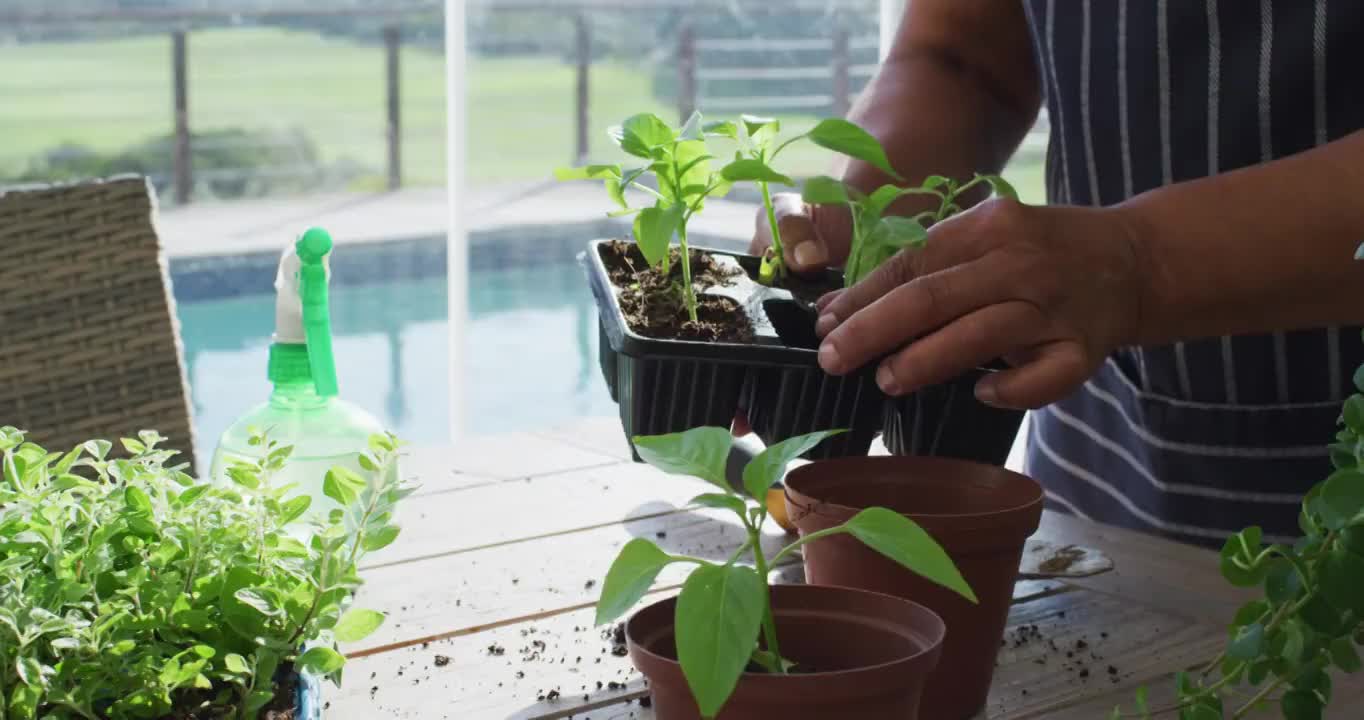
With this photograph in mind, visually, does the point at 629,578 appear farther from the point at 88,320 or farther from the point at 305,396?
the point at 88,320

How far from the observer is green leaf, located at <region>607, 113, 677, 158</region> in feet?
2.72

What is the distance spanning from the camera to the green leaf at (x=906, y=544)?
17.8 inches

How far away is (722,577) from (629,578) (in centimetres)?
5

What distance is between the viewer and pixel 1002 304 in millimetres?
842

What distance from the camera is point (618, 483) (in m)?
1.10

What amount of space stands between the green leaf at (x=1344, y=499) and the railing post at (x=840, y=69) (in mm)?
7346

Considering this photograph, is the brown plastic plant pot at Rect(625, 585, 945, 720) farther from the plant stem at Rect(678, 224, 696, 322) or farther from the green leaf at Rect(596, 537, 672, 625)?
the plant stem at Rect(678, 224, 696, 322)

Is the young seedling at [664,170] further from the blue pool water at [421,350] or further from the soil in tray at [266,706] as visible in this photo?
the blue pool water at [421,350]

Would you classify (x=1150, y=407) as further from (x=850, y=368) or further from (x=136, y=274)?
(x=136, y=274)

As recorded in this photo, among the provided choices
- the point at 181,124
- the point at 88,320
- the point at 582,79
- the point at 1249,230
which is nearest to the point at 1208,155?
the point at 1249,230

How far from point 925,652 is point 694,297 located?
0.47 meters

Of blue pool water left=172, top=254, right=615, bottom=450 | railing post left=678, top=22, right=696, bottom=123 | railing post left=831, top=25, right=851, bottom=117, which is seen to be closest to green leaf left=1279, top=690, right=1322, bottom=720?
blue pool water left=172, top=254, right=615, bottom=450

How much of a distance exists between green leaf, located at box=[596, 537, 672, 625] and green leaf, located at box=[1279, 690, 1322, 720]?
196mm

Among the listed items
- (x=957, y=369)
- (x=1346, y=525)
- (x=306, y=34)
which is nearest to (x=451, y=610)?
(x=957, y=369)
